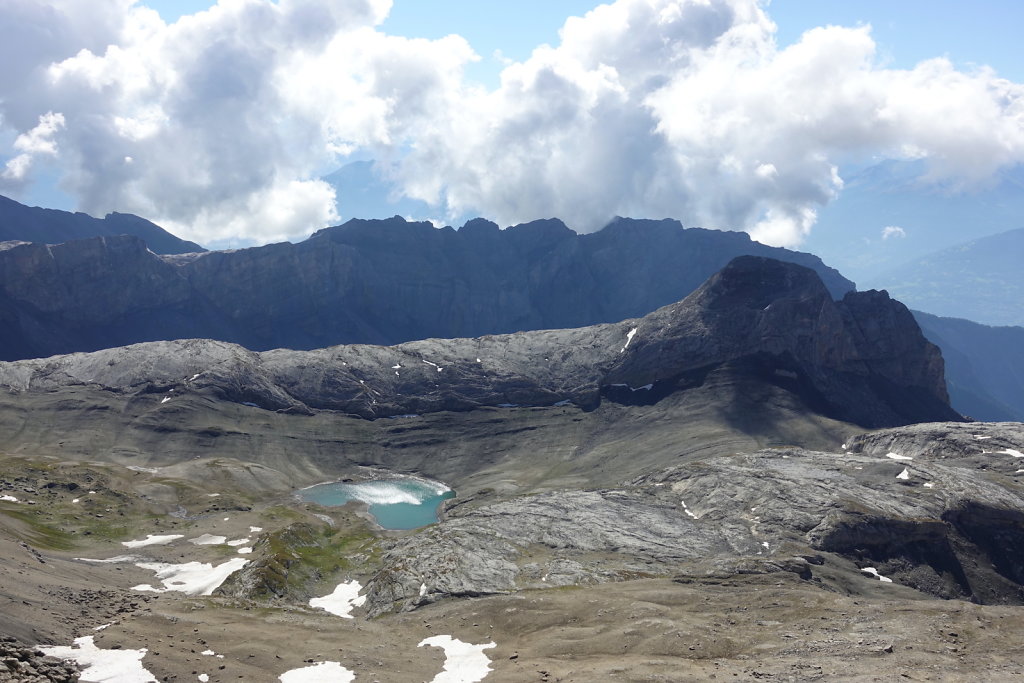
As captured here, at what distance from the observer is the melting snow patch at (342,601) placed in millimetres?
96500

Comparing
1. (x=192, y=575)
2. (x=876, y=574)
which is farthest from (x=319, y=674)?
(x=876, y=574)

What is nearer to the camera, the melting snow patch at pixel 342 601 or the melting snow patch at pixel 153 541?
the melting snow patch at pixel 342 601

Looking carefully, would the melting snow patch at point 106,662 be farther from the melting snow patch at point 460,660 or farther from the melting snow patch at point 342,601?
the melting snow patch at point 342,601

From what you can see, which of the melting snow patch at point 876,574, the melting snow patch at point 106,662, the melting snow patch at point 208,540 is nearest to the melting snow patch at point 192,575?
the melting snow patch at point 208,540

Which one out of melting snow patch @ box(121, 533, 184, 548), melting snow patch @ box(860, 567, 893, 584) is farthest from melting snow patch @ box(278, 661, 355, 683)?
melting snow patch @ box(860, 567, 893, 584)

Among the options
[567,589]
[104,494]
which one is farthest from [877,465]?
[104,494]

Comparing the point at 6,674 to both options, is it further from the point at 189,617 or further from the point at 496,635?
the point at 496,635

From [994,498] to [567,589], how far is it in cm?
9698

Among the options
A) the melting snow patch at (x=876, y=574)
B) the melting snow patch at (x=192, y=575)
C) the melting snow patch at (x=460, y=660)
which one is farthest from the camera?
the melting snow patch at (x=876, y=574)

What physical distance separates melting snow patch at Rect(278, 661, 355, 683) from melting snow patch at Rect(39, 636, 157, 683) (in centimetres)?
1004

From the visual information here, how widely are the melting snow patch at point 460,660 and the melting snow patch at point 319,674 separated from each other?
7063 millimetres

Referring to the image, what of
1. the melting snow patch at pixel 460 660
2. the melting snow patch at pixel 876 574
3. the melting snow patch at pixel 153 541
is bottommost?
the melting snow patch at pixel 876 574

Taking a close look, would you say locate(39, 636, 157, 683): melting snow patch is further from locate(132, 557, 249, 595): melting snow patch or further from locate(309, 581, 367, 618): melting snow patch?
locate(132, 557, 249, 595): melting snow patch

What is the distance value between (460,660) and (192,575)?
185 feet
